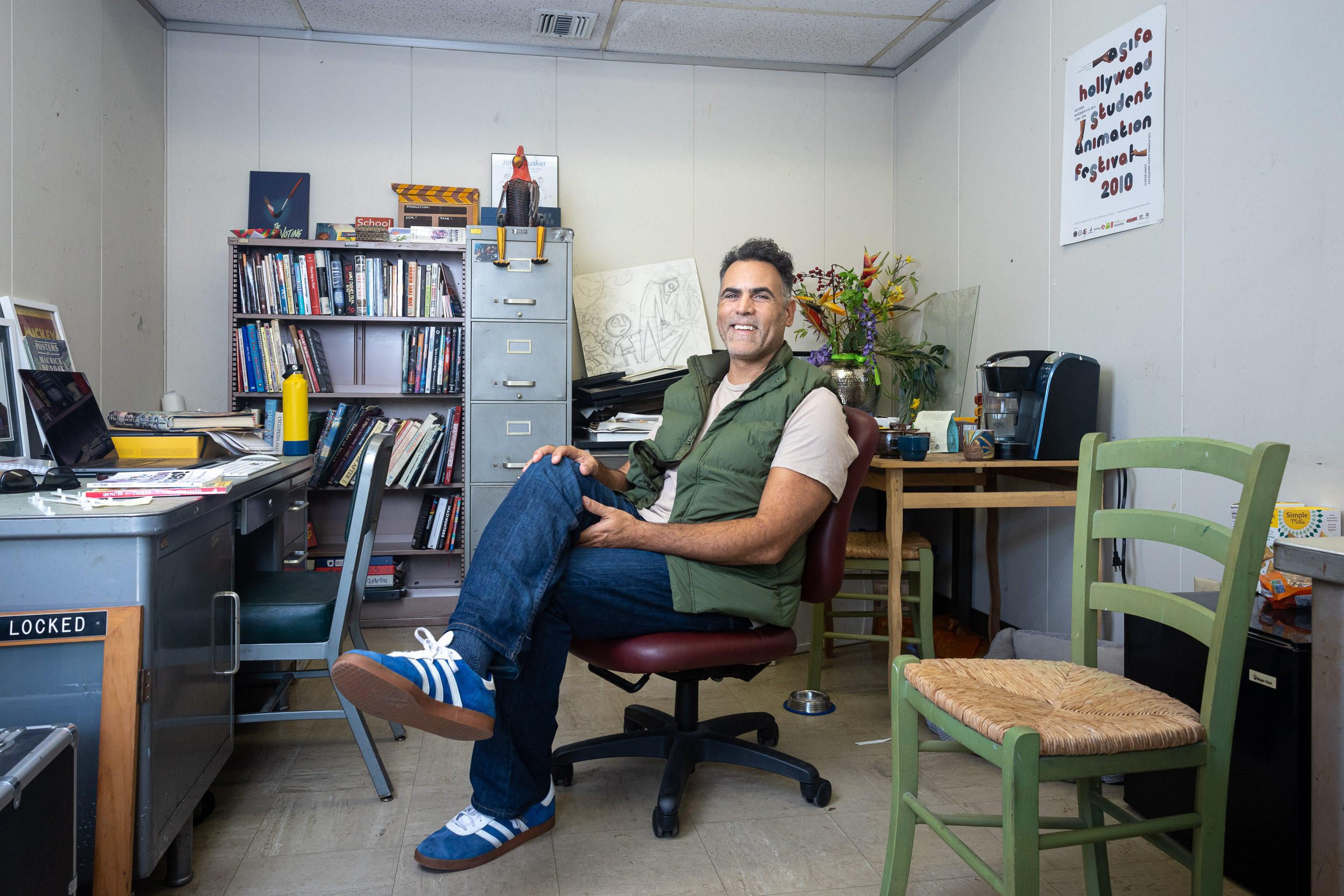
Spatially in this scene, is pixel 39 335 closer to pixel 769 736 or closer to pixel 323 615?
pixel 323 615

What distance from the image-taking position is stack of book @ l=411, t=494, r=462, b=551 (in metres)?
3.41

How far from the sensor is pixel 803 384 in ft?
6.06

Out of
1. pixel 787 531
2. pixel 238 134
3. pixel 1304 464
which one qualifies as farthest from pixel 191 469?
pixel 1304 464

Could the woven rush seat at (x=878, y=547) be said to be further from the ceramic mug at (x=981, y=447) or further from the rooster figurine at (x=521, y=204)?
the rooster figurine at (x=521, y=204)

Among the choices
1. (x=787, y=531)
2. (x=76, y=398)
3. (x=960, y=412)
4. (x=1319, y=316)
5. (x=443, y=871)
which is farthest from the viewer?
(x=960, y=412)

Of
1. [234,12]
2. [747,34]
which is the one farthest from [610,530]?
[234,12]

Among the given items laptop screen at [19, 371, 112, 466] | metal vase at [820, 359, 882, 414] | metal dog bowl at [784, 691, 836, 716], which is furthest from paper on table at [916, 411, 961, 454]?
laptop screen at [19, 371, 112, 466]

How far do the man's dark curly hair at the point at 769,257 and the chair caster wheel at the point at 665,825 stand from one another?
1.13 m

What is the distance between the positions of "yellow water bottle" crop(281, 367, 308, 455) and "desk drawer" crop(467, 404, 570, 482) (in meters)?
0.80

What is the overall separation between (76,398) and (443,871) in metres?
1.48

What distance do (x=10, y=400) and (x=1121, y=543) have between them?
2927 mm

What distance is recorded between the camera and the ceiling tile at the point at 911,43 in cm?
Result: 343

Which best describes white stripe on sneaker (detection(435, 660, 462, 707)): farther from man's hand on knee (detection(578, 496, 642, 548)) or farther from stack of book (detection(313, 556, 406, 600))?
stack of book (detection(313, 556, 406, 600))

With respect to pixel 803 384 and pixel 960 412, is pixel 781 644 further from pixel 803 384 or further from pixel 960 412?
pixel 960 412
